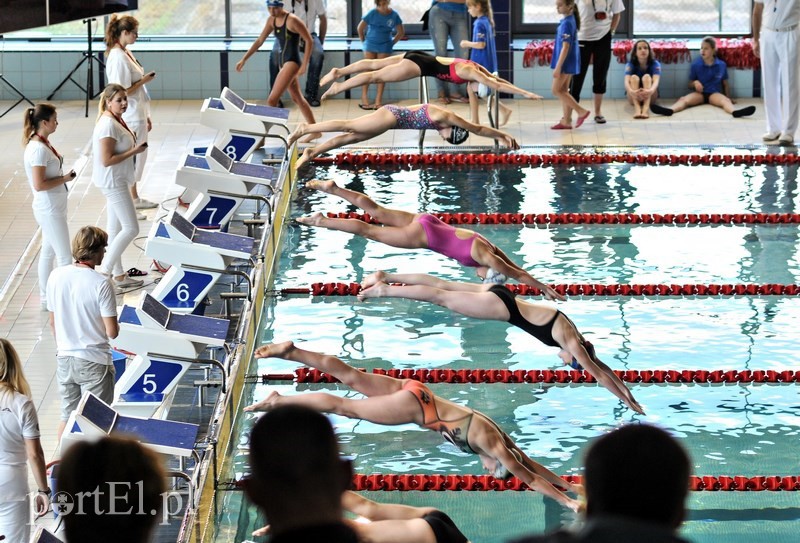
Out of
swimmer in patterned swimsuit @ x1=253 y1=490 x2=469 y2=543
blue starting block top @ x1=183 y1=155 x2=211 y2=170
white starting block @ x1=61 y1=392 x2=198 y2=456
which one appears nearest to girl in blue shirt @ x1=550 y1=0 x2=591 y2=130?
blue starting block top @ x1=183 y1=155 x2=211 y2=170

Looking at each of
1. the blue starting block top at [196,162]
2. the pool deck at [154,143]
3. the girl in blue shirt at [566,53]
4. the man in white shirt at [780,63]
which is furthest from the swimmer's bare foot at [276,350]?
the man in white shirt at [780,63]

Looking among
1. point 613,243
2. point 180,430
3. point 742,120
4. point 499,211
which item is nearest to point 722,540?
point 180,430

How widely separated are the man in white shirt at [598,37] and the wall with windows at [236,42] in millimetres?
1168

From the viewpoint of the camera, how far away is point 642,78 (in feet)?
42.5

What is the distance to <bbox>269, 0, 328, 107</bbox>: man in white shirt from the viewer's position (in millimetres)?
12867

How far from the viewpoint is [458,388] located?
21.8ft

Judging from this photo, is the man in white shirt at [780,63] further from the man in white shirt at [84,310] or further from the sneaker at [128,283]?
the man in white shirt at [84,310]

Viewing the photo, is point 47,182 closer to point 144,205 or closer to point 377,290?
point 377,290

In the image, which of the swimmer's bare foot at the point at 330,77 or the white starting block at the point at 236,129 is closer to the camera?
the swimmer's bare foot at the point at 330,77

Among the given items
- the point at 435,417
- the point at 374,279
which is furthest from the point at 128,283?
the point at 435,417

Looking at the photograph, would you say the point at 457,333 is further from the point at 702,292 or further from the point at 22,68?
the point at 22,68

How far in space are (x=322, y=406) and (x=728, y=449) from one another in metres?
2.23

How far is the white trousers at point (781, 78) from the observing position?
37.6 ft

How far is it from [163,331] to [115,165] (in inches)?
81.4
